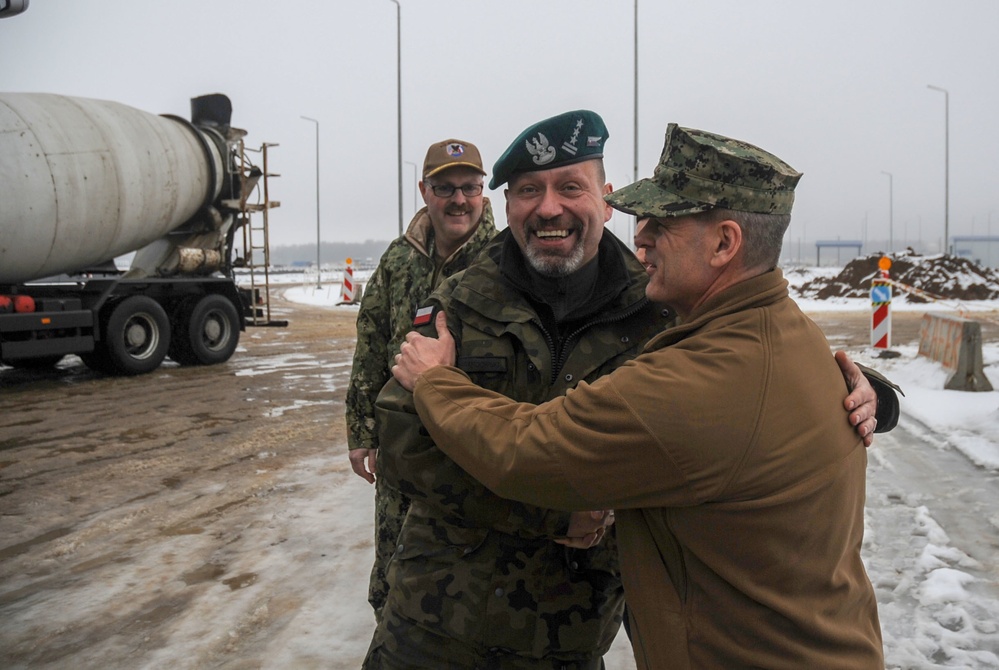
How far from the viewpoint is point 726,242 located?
1678 millimetres

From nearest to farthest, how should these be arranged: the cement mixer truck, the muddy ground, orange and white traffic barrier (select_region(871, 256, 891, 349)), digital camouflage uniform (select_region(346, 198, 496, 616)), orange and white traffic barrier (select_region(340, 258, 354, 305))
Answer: digital camouflage uniform (select_region(346, 198, 496, 616)) < the muddy ground < the cement mixer truck < orange and white traffic barrier (select_region(871, 256, 891, 349)) < orange and white traffic barrier (select_region(340, 258, 354, 305))

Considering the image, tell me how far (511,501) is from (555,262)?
0.67 m

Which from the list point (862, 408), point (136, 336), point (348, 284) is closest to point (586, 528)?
point (862, 408)

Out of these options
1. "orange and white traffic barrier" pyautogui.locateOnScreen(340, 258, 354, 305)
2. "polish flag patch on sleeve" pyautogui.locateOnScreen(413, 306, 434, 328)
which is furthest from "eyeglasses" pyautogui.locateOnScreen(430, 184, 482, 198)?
"orange and white traffic barrier" pyautogui.locateOnScreen(340, 258, 354, 305)

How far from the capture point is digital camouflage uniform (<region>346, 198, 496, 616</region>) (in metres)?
3.40

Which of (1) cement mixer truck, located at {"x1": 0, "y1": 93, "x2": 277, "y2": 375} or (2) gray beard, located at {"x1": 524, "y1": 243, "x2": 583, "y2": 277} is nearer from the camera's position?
(2) gray beard, located at {"x1": 524, "y1": 243, "x2": 583, "y2": 277}

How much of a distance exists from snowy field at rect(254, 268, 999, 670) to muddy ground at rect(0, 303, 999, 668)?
476 millimetres

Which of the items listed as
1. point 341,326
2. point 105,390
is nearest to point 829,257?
point 341,326

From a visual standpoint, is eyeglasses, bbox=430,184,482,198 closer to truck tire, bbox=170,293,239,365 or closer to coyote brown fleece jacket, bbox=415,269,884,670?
coyote brown fleece jacket, bbox=415,269,884,670

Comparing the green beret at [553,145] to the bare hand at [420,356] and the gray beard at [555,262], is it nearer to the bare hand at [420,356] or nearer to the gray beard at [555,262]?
the gray beard at [555,262]

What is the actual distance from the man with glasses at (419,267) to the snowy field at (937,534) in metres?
1.02

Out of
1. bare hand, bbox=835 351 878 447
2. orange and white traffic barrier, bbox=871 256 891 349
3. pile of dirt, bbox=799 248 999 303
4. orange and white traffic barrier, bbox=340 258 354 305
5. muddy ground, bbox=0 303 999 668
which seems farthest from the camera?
pile of dirt, bbox=799 248 999 303

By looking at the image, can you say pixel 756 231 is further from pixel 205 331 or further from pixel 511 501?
pixel 205 331

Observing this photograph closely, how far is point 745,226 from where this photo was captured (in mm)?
1665
